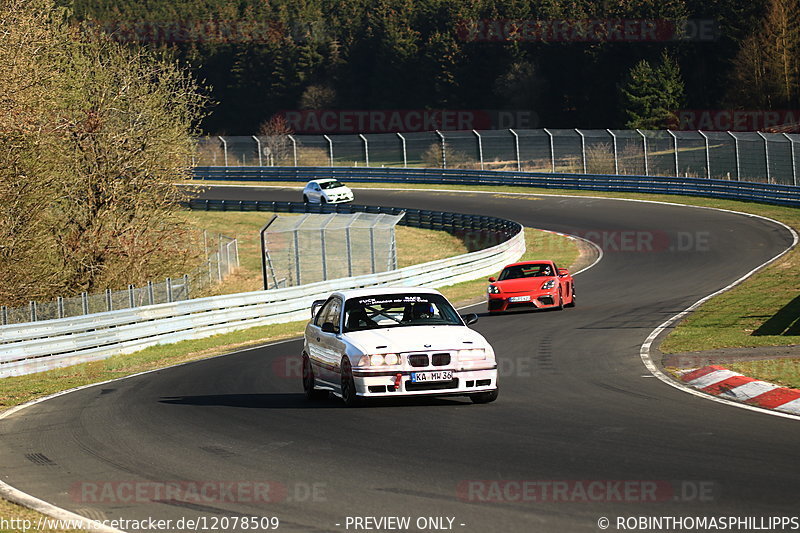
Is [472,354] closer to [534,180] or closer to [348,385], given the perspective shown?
[348,385]

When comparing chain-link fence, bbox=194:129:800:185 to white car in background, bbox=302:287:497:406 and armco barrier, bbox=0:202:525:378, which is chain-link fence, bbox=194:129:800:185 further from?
white car in background, bbox=302:287:497:406

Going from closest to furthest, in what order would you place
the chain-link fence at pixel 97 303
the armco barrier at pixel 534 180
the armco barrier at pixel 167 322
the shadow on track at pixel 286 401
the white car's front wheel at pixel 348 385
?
the white car's front wheel at pixel 348 385, the shadow on track at pixel 286 401, the armco barrier at pixel 167 322, the chain-link fence at pixel 97 303, the armco barrier at pixel 534 180

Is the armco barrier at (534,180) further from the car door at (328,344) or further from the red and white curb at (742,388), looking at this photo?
the car door at (328,344)

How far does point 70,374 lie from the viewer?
70.4 ft

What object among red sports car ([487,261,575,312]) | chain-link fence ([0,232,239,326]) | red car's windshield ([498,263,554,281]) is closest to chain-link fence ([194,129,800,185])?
red car's windshield ([498,263,554,281])

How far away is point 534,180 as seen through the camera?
63.3 m

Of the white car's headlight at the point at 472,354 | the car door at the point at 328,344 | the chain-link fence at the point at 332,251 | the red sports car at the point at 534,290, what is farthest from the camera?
the chain-link fence at the point at 332,251

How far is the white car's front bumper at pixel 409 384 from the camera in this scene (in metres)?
12.5

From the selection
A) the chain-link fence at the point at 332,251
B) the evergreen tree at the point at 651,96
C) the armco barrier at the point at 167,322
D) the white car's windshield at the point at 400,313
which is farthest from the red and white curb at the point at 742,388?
the evergreen tree at the point at 651,96

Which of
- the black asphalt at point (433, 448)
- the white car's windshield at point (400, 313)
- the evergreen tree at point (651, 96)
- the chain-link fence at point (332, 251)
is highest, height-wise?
the evergreen tree at point (651, 96)

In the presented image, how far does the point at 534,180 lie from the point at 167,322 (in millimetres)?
40945

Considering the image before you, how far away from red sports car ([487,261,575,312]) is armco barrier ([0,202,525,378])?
5327 mm

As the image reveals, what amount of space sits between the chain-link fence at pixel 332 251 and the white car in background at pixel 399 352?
16430mm

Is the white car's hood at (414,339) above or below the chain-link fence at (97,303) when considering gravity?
above
